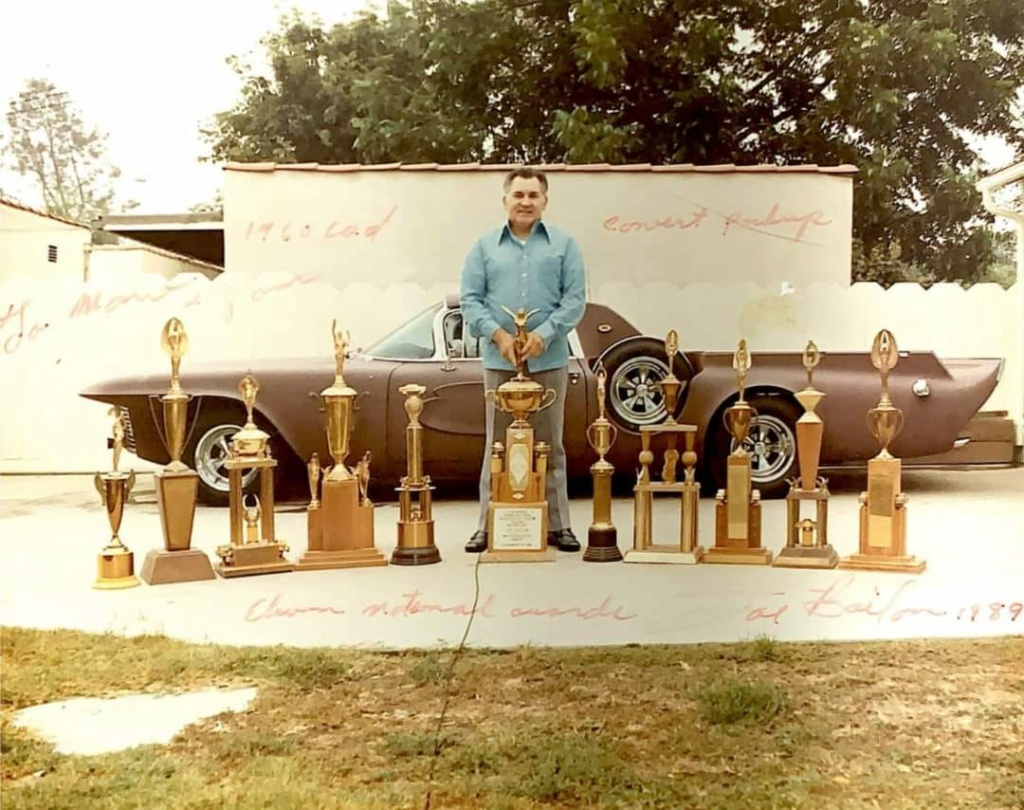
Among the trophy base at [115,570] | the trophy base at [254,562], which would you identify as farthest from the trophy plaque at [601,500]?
the trophy base at [115,570]

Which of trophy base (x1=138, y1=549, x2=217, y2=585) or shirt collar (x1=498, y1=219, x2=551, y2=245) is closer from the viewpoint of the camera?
Answer: shirt collar (x1=498, y1=219, x2=551, y2=245)

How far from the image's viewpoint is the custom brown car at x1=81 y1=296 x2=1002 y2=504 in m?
1.77

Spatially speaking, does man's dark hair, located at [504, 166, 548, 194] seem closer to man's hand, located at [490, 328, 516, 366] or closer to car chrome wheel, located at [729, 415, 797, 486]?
man's hand, located at [490, 328, 516, 366]

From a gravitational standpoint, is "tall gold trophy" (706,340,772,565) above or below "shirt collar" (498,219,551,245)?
below

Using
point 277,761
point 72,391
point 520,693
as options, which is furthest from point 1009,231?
point 72,391

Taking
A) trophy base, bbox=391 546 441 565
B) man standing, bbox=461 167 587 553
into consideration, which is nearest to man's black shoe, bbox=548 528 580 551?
man standing, bbox=461 167 587 553

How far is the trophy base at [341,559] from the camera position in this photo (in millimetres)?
1835

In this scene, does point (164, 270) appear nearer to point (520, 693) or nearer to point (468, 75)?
point (468, 75)

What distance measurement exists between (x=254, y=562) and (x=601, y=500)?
2.23 feet

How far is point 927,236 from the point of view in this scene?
158 centimetres

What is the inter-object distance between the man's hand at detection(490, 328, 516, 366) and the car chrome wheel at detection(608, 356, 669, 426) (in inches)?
7.7

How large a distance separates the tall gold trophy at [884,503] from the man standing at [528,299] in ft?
1.81

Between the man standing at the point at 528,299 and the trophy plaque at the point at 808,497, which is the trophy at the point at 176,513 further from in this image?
the trophy plaque at the point at 808,497

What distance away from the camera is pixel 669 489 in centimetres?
186
